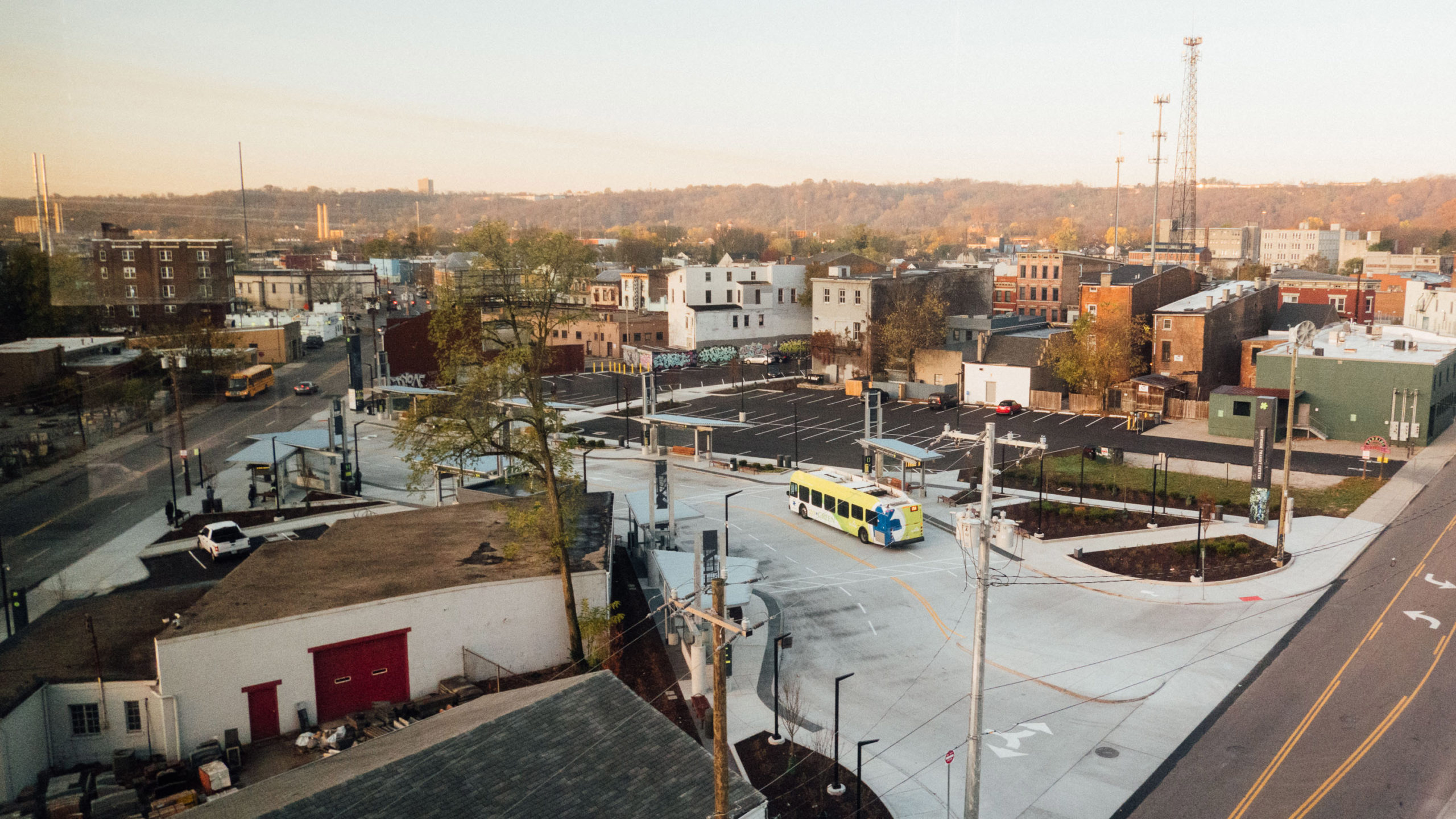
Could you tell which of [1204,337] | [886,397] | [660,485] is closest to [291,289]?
[886,397]

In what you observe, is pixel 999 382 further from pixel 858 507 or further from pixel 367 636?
pixel 367 636

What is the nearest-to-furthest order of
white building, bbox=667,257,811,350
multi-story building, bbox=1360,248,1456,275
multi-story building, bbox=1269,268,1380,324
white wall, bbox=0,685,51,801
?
white wall, bbox=0,685,51,801, white building, bbox=667,257,811,350, multi-story building, bbox=1269,268,1380,324, multi-story building, bbox=1360,248,1456,275

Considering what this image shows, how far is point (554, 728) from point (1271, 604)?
2011 cm

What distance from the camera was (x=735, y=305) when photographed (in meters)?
84.0

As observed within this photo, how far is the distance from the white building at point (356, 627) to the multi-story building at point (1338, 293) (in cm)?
8069

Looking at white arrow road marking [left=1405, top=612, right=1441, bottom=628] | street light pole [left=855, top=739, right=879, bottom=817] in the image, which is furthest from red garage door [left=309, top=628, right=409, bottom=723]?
white arrow road marking [left=1405, top=612, right=1441, bottom=628]

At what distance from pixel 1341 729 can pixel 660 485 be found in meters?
19.6

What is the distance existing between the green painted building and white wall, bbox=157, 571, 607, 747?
3799 cm

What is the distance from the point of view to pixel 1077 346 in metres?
54.9

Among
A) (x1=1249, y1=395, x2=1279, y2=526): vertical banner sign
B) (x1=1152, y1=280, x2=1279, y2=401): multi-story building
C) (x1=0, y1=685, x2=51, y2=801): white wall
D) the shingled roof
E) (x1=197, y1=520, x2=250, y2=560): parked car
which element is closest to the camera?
the shingled roof

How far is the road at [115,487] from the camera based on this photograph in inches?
799

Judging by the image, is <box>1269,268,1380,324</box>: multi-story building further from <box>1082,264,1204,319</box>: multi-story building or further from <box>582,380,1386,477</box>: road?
<box>582,380,1386,477</box>: road

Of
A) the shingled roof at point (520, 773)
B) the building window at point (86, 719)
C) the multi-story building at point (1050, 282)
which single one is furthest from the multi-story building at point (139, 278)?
the multi-story building at point (1050, 282)

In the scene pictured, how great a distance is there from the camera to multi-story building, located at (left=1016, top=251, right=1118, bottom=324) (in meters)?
86.6
